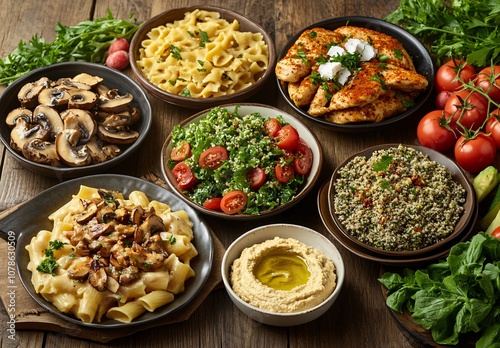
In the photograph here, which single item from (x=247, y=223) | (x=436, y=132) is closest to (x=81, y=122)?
(x=247, y=223)

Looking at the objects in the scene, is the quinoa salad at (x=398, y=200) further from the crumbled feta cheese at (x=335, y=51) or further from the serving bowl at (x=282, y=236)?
the crumbled feta cheese at (x=335, y=51)

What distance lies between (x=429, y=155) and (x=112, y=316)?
2723 mm

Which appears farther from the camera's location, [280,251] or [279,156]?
[279,156]

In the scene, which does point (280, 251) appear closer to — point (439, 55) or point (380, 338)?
point (380, 338)

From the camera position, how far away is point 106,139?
5.67m

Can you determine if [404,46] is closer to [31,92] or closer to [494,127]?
[494,127]

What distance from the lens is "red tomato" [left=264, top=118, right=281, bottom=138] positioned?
18.3 feet

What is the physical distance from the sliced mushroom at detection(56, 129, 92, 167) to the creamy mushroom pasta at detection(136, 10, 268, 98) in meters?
0.99

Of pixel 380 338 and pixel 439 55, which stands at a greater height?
pixel 439 55

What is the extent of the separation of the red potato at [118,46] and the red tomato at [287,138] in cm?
198

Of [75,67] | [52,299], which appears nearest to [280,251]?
[52,299]

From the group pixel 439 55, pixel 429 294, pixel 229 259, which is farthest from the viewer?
pixel 439 55

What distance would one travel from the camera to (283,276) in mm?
4707

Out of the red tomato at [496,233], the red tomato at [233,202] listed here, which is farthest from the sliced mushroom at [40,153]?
the red tomato at [496,233]
